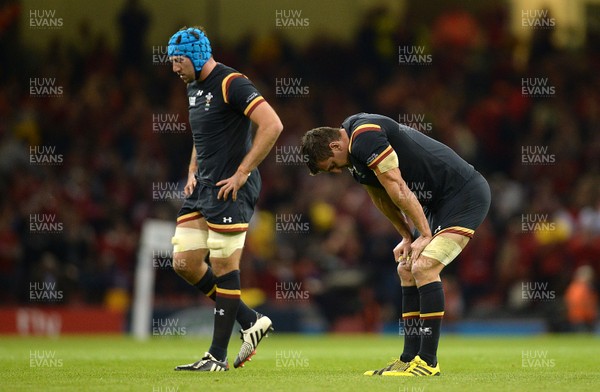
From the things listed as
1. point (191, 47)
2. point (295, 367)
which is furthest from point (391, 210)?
point (191, 47)

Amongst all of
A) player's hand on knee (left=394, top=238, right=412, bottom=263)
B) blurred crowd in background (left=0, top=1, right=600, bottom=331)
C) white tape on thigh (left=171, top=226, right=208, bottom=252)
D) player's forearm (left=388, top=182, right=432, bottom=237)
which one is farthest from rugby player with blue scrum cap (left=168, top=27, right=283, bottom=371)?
blurred crowd in background (left=0, top=1, right=600, bottom=331)

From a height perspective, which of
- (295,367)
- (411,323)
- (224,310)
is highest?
(224,310)

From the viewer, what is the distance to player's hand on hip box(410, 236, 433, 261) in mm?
7957

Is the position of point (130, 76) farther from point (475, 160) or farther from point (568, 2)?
point (568, 2)

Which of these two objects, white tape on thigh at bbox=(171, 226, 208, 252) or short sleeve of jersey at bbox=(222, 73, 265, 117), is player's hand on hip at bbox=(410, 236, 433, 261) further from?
white tape on thigh at bbox=(171, 226, 208, 252)

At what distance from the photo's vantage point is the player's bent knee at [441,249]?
797cm

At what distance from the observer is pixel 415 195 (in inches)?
318

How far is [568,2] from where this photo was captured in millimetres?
22203

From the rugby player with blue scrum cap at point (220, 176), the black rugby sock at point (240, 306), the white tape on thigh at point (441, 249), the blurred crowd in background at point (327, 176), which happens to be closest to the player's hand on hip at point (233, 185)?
the rugby player with blue scrum cap at point (220, 176)

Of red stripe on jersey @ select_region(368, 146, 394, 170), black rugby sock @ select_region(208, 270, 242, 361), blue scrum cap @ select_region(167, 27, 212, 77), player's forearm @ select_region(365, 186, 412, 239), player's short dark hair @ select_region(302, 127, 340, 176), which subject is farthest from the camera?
player's forearm @ select_region(365, 186, 412, 239)

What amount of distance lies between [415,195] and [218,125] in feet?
5.45

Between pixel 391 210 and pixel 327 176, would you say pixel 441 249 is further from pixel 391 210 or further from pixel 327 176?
pixel 327 176

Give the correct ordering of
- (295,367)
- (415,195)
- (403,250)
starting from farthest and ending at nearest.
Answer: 1. (295,367)
2. (403,250)
3. (415,195)

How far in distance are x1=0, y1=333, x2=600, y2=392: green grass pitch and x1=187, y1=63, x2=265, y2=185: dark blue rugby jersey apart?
1640mm
